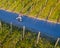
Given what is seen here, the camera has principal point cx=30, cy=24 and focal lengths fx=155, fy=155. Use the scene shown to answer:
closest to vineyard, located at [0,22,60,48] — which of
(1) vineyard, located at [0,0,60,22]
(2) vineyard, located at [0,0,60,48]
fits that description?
(2) vineyard, located at [0,0,60,48]

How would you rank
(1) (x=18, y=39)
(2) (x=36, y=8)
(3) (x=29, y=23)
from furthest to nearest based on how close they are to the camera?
1. (2) (x=36, y=8)
2. (3) (x=29, y=23)
3. (1) (x=18, y=39)

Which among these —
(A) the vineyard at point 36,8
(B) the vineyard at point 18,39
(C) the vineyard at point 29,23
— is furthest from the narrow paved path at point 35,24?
(B) the vineyard at point 18,39

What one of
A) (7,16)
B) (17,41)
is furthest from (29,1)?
(17,41)

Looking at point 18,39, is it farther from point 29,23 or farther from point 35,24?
point 35,24

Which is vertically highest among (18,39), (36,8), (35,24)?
(36,8)

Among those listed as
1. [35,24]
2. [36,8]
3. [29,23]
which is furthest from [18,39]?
[36,8]

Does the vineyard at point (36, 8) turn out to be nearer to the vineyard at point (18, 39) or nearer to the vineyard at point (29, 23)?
the vineyard at point (29, 23)

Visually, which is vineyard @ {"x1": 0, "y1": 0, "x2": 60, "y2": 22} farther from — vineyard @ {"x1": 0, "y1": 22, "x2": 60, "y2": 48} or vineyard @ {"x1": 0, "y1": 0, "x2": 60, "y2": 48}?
vineyard @ {"x1": 0, "y1": 22, "x2": 60, "y2": 48}
